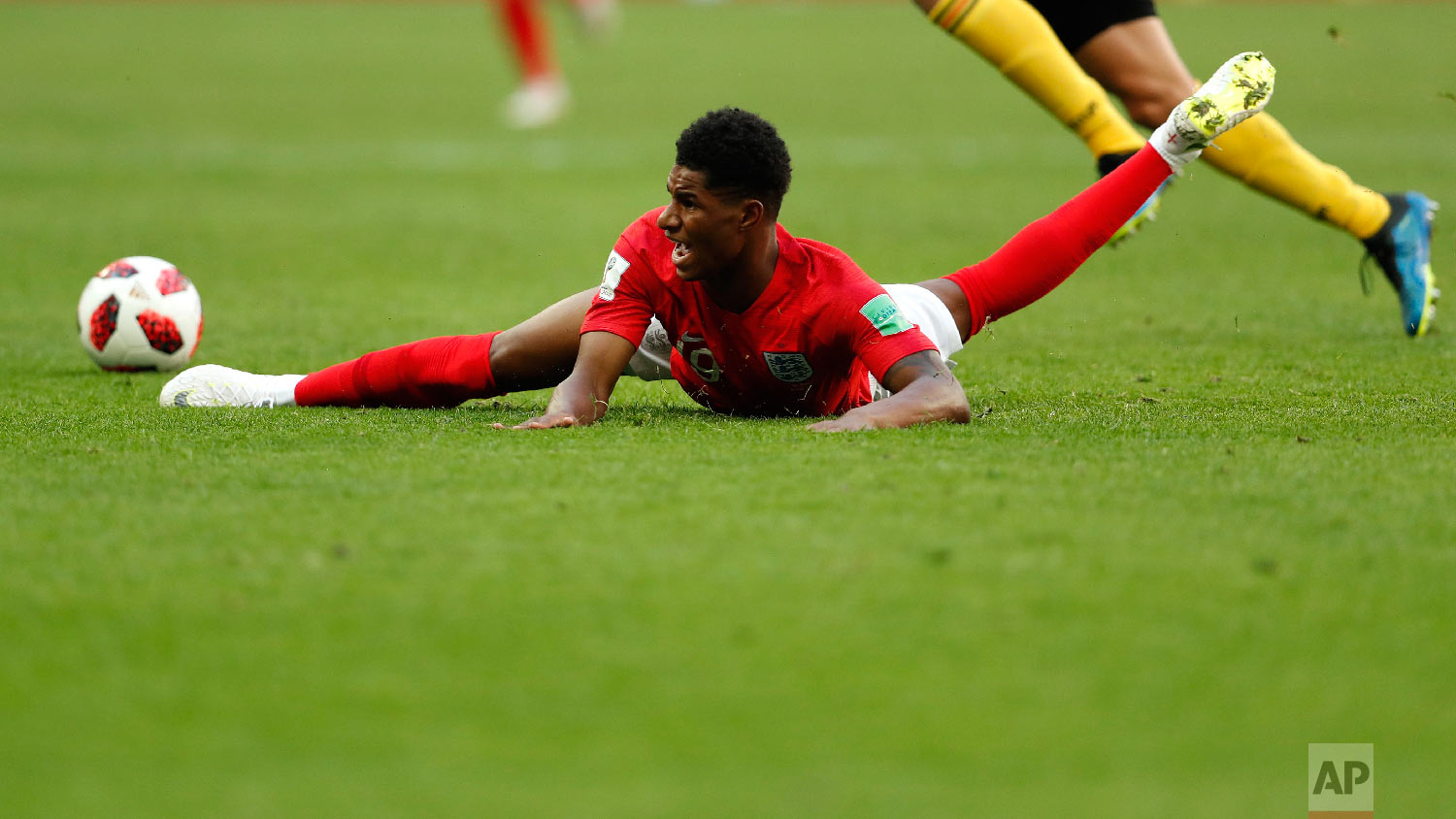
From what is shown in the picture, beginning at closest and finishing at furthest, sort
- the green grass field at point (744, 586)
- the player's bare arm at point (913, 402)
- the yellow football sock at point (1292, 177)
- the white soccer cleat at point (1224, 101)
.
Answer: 1. the green grass field at point (744, 586)
2. the player's bare arm at point (913, 402)
3. the white soccer cleat at point (1224, 101)
4. the yellow football sock at point (1292, 177)

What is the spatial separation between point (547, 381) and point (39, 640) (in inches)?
84.5

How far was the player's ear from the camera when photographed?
3.96 metres

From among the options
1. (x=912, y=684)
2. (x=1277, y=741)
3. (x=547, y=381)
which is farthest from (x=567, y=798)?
(x=547, y=381)

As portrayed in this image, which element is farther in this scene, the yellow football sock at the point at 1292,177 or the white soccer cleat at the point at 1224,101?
the yellow football sock at the point at 1292,177

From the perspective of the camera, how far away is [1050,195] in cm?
1062

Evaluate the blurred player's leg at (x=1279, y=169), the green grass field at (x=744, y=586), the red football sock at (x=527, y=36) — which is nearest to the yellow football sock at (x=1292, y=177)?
the blurred player's leg at (x=1279, y=169)

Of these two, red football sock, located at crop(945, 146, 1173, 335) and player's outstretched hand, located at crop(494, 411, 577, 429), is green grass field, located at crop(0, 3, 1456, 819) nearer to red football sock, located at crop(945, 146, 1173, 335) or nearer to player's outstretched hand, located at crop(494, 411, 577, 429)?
player's outstretched hand, located at crop(494, 411, 577, 429)

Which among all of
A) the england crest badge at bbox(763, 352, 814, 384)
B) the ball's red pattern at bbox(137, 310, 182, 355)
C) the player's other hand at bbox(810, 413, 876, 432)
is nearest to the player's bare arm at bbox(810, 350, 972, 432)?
the player's other hand at bbox(810, 413, 876, 432)

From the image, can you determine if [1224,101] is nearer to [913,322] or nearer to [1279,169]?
[913,322]

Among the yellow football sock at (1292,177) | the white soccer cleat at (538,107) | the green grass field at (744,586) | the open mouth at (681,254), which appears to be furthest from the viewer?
the white soccer cleat at (538,107)

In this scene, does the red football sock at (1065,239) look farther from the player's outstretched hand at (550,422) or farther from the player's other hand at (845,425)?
the player's outstretched hand at (550,422)

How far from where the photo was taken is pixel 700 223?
394cm

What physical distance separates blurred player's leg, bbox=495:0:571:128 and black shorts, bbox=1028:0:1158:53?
11.6 metres

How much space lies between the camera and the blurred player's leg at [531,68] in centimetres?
1647
